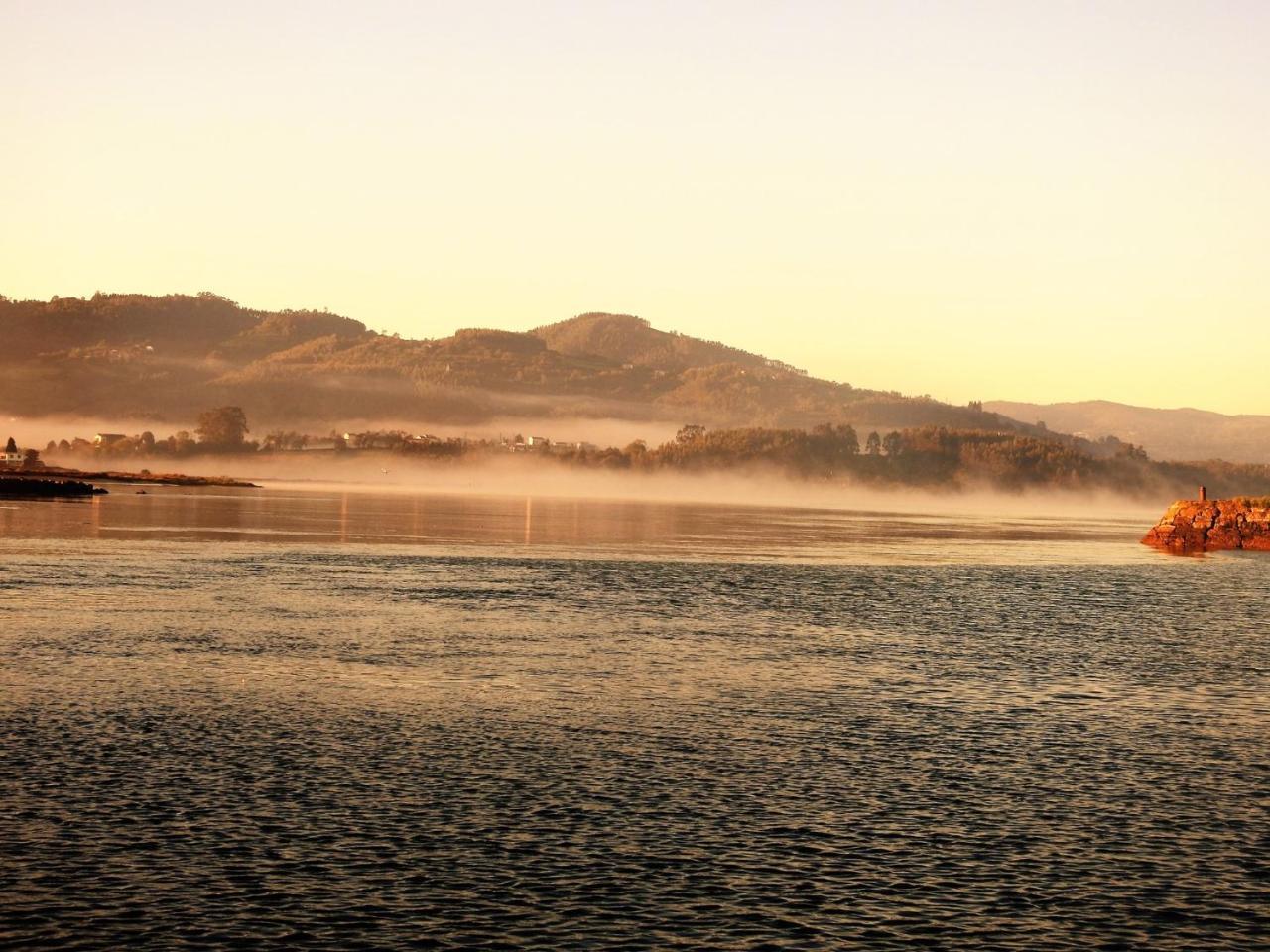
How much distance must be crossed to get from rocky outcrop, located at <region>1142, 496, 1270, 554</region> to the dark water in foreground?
82083mm

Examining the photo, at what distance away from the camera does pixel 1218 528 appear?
137 meters

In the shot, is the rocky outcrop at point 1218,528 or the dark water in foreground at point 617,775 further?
the rocky outcrop at point 1218,528

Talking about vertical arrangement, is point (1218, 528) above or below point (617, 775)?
above

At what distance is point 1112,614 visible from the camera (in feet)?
206

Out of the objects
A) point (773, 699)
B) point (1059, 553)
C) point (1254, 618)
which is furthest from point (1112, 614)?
point (1059, 553)

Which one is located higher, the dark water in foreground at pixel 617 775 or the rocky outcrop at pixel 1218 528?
the rocky outcrop at pixel 1218 528

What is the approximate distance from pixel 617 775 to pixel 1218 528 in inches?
4939

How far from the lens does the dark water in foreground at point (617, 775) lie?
18094 mm

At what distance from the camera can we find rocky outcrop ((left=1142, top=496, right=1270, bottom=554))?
135 metres

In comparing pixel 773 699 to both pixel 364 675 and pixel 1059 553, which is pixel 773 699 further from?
pixel 1059 553

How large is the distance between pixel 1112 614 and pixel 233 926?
52.9m

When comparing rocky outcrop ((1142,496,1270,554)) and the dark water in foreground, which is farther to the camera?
rocky outcrop ((1142,496,1270,554))

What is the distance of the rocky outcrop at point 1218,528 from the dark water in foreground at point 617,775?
8208 cm

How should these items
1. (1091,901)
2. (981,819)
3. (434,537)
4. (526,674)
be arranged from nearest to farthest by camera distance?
(1091,901), (981,819), (526,674), (434,537)
